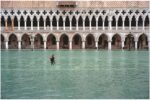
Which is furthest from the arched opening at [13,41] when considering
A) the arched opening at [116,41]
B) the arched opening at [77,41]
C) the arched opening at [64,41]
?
the arched opening at [116,41]

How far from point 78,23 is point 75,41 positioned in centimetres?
294

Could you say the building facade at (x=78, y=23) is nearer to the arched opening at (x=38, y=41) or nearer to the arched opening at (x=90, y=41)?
the arched opening at (x=38, y=41)

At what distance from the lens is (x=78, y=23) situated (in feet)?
224

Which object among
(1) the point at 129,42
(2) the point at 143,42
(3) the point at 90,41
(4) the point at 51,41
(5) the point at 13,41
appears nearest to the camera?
(1) the point at 129,42

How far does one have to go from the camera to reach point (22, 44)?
227 ft

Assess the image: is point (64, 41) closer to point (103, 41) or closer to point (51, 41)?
point (51, 41)

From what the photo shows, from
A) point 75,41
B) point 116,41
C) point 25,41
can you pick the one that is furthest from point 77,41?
point 25,41

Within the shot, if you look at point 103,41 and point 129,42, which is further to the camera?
point 103,41

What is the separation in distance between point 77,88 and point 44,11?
49.0m

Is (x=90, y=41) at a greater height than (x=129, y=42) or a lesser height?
greater

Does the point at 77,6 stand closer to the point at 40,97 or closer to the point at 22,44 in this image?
the point at 22,44

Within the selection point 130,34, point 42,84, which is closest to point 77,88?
point 42,84

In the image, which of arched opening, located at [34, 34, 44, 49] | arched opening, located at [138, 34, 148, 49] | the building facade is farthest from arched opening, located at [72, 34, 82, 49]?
arched opening, located at [138, 34, 148, 49]

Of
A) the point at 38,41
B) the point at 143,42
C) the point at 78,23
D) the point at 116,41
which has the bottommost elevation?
the point at 143,42
